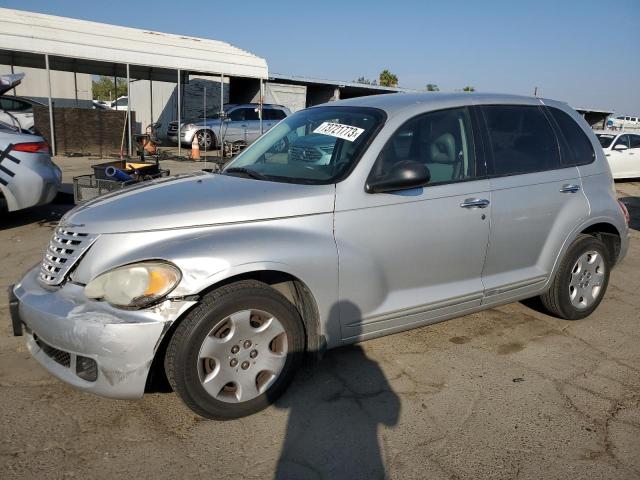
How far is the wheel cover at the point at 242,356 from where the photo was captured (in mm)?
2566

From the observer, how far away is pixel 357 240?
2949 millimetres

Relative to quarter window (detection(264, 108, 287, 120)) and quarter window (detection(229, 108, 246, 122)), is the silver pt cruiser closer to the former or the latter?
quarter window (detection(264, 108, 287, 120))

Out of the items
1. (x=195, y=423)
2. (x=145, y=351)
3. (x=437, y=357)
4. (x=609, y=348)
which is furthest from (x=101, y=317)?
(x=609, y=348)

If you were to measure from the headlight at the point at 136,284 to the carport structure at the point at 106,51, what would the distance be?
1095 centimetres

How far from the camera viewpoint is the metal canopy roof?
14148mm

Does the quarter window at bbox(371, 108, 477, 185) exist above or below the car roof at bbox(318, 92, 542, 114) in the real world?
below

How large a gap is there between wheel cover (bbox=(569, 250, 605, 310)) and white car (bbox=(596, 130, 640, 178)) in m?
12.6

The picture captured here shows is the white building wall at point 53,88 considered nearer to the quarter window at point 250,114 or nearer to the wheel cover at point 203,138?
the wheel cover at point 203,138

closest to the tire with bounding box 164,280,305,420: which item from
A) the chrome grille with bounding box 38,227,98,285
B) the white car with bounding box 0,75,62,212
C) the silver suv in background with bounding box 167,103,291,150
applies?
the chrome grille with bounding box 38,227,98,285

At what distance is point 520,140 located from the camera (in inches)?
149

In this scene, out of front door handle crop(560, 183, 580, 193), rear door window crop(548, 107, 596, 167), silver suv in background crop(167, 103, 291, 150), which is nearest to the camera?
front door handle crop(560, 183, 580, 193)

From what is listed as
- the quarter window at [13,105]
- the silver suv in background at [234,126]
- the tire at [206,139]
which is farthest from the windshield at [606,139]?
the quarter window at [13,105]

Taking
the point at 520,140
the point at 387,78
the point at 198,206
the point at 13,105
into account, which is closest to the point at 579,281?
the point at 520,140

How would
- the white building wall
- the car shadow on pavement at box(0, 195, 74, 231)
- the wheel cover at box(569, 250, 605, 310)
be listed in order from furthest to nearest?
the white building wall
the car shadow on pavement at box(0, 195, 74, 231)
the wheel cover at box(569, 250, 605, 310)
